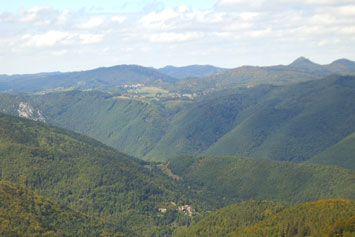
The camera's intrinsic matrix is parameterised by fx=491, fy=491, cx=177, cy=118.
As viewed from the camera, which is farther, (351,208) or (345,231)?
(351,208)

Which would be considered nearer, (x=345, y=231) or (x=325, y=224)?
(x=345, y=231)

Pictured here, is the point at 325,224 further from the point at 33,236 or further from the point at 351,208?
the point at 33,236

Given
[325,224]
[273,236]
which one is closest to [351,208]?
[325,224]

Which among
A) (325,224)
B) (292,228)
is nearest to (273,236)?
(292,228)

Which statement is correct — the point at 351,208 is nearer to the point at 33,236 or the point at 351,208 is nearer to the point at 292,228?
the point at 292,228

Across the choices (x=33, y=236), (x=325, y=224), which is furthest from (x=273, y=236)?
(x=33, y=236)

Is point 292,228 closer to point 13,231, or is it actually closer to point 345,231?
point 345,231

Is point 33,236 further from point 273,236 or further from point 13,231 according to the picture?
point 273,236

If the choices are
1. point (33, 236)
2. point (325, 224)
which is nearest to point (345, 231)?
point (325, 224)
